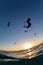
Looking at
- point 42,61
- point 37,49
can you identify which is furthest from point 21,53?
point 42,61

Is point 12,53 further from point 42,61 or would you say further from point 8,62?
point 42,61

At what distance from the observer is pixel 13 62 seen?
26.7 feet

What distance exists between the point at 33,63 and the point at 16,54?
2.30 meters

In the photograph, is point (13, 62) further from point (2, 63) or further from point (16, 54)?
point (16, 54)

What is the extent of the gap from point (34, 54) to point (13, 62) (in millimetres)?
1494

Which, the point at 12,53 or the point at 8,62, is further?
the point at 8,62

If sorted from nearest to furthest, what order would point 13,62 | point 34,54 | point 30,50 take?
point 30,50 < point 34,54 < point 13,62

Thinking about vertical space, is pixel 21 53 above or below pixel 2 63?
below

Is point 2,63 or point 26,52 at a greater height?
point 2,63

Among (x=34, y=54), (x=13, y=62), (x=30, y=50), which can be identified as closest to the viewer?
(x=30, y=50)

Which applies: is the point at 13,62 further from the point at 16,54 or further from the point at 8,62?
the point at 16,54

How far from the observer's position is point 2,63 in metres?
8.35

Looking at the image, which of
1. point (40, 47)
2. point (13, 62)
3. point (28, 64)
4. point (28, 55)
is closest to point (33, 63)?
point (28, 64)

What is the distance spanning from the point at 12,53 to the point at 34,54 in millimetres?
939
